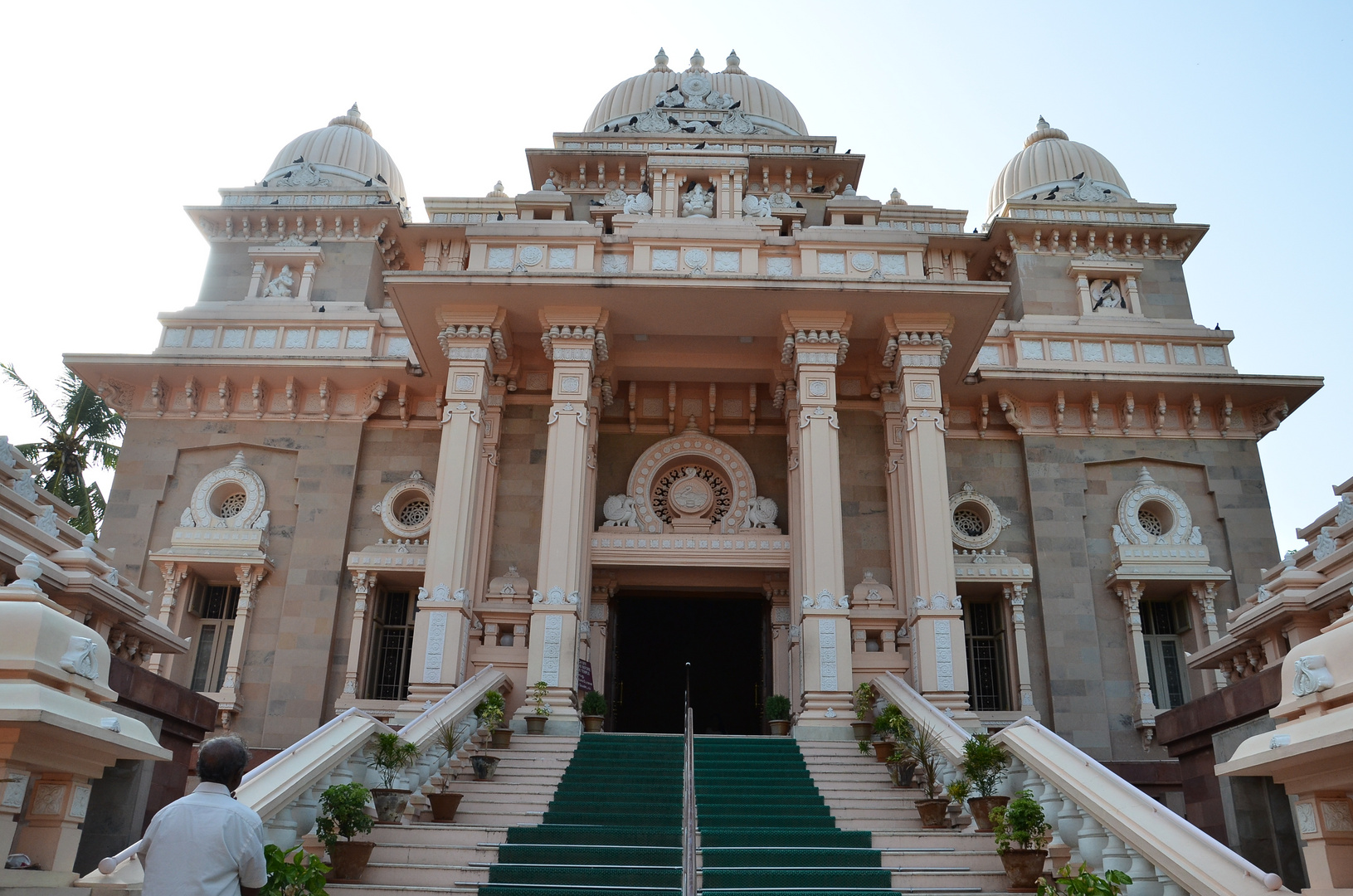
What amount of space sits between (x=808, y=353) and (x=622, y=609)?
8208 millimetres

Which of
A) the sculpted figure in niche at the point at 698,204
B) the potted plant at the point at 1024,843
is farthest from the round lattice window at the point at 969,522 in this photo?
the potted plant at the point at 1024,843

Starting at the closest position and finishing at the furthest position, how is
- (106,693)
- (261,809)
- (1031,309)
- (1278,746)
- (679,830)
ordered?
1. (1278,746)
2. (106,693)
3. (261,809)
4. (679,830)
5. (1031,309)

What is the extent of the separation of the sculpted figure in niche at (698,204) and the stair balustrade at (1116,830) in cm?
1191

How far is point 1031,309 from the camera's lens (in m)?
22.7

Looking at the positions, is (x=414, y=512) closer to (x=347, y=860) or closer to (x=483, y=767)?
(x=483, y=767)

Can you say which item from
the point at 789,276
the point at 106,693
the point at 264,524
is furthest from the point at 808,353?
the point at 106,693

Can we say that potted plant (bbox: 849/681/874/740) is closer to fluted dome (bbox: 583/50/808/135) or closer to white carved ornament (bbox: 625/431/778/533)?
white carved ornament (bbox: 625/431/778/533)

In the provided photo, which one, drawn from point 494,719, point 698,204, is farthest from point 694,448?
point 494,719

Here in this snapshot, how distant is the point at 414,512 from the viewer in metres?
20.9

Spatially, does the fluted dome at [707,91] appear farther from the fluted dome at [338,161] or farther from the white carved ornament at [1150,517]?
the white carved ornament at [1150,517]

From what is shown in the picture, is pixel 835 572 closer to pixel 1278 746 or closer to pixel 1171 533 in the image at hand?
pixel 1171 533

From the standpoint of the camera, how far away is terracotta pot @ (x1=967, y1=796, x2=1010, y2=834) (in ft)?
32.8

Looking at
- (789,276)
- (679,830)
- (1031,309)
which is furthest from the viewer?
(1031,309)

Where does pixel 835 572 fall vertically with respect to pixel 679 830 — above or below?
above
